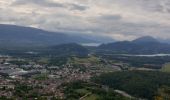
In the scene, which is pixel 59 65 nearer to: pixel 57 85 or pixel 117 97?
pixel 57 85

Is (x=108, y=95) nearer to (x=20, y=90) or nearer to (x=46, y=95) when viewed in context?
(x=46, y=95)

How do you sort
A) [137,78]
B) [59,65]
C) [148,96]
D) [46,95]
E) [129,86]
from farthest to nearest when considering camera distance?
[59,65] → [137,78] → [129,86] → [148,96] → [46,95]

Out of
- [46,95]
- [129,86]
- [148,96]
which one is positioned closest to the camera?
[46,95]

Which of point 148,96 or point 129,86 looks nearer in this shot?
point 148,96

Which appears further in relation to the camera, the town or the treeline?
the treeline

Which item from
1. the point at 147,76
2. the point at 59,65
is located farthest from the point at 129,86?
the point at 59,65

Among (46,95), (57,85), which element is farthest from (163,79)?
(46,95)

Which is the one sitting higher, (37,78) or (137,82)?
(37,78)

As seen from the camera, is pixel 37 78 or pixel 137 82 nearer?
pixel 137 82

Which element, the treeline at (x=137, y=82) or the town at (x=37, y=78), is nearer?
the town at (x=37, y=78)
